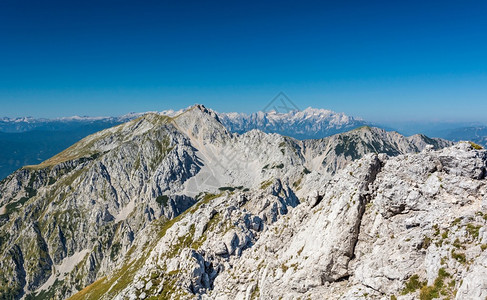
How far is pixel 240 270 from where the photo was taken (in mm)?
53719

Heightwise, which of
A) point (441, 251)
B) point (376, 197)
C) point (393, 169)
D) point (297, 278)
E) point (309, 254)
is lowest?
point (297, 278)

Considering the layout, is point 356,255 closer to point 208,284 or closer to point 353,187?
point 353,187

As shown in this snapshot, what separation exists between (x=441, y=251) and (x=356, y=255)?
978 cm

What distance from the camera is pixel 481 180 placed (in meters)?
26.6

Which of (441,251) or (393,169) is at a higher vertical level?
(393,169)

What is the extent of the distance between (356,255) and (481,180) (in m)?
14.8

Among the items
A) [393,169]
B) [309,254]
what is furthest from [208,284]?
[393,169]

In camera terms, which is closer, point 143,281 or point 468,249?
point 468,249

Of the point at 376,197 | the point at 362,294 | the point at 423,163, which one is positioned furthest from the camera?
the point at 376,197

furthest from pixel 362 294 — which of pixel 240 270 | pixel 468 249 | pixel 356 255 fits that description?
pixel 240 270

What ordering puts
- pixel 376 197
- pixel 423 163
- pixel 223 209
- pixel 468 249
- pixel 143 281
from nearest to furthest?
pixel 468 249, pixel 423 163, pixel 376 197, pixel 143 281, pixel 223 209

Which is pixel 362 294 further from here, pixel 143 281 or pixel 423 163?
pixel 143 281

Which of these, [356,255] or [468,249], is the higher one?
[468,249]

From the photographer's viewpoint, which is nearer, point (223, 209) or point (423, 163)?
point (423, 163)
